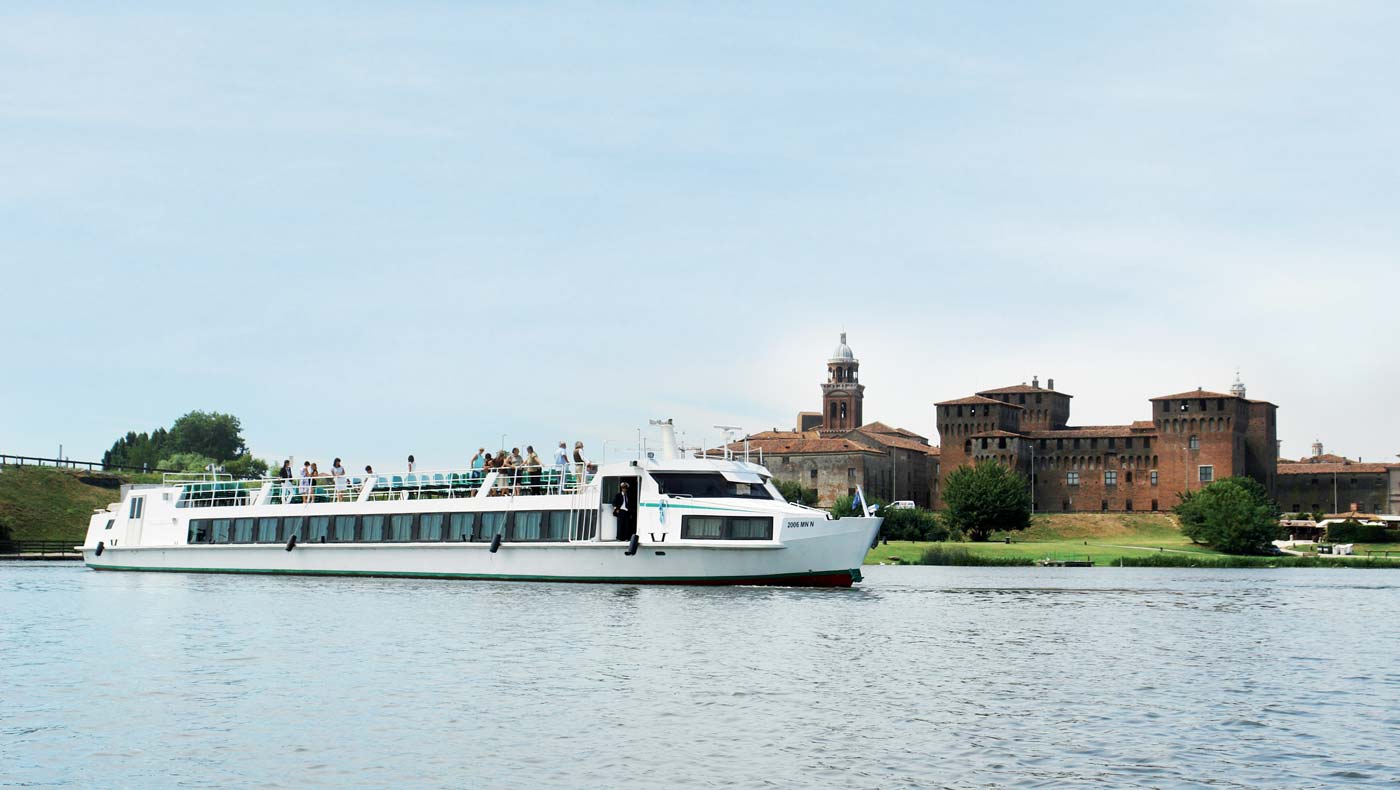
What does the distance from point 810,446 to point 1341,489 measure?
63.1 meters

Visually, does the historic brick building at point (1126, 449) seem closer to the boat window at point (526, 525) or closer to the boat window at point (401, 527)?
the boat window at point (401, 527)

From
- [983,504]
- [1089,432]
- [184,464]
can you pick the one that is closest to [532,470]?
[983,504]

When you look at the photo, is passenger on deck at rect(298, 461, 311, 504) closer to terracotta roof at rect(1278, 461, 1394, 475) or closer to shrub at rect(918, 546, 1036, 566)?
shrub at rect(918, 546, 1036, 566)

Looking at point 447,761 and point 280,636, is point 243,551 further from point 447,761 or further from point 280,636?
point 447,761

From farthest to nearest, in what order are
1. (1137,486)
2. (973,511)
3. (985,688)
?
(1137,486), (973,511), (985,688)

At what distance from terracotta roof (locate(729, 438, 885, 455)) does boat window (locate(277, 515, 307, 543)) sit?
385 feet

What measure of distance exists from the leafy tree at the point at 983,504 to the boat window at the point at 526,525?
82.1 m

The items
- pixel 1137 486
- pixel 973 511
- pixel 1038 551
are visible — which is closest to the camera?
pixel 1038 551

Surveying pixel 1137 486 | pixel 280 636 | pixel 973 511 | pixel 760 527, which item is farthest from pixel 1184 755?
pixel 1137 486

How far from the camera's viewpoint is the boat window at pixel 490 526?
2148 inches

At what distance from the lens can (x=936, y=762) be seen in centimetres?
2061

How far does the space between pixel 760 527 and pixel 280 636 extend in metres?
17.0

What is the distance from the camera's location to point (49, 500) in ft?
348

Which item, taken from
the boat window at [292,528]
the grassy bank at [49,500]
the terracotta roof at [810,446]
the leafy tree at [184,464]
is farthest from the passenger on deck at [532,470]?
the terracotta roof at [810,446]
